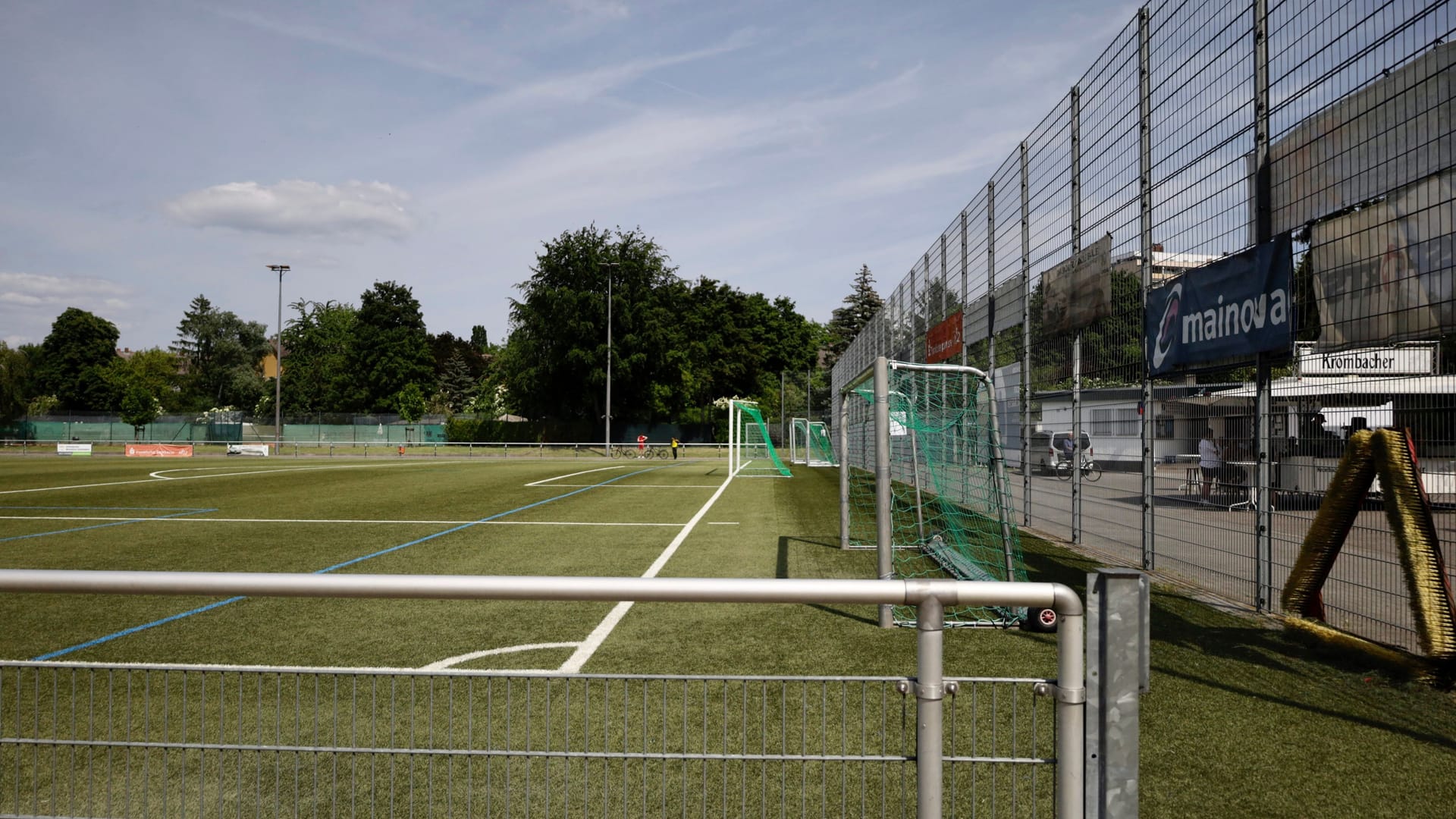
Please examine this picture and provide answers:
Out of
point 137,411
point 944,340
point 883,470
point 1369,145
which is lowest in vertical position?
point 883,470

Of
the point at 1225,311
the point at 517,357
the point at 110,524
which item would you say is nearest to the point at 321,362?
the point at 517,357

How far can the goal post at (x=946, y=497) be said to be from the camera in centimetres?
571

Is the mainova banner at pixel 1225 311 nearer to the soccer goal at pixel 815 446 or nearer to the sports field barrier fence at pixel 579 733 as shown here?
the sports field barrier fence at pixel 579 733

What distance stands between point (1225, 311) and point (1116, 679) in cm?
537

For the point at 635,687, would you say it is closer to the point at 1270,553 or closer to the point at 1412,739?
the point at 1412,739

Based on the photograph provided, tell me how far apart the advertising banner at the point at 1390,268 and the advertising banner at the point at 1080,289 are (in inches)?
118

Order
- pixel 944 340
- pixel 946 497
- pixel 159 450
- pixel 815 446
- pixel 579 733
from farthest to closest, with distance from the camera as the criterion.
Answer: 1. pixel 159 450
2. pixel 815 446
3. pixel 944 340
4. pixel 946 497
5. pixel 579 733

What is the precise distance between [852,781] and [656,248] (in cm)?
5695

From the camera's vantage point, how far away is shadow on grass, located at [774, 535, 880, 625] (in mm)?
6199

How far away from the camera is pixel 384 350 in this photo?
76938 mm

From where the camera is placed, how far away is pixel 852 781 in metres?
3.21

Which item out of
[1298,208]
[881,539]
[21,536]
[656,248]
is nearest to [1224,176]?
[1298,208]

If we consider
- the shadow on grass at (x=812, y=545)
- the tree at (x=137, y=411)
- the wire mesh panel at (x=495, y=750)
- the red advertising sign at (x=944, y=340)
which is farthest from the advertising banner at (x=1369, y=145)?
the tree at (x=137, y=411)

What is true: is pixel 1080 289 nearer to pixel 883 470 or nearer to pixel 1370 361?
pixel 1370 361
